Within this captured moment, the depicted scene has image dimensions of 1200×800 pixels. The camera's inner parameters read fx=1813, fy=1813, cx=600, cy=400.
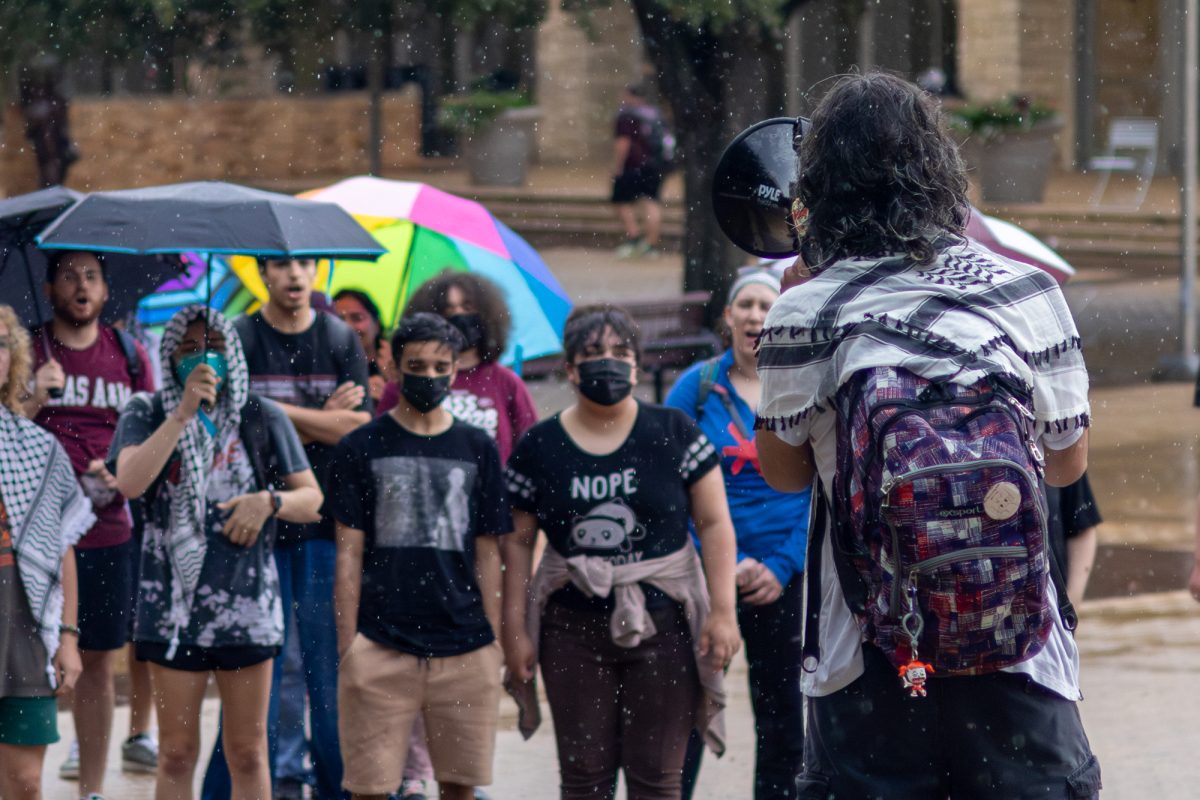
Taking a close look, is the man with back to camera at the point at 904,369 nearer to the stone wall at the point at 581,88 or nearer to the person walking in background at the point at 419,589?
the person walking in background at the point at 419,589

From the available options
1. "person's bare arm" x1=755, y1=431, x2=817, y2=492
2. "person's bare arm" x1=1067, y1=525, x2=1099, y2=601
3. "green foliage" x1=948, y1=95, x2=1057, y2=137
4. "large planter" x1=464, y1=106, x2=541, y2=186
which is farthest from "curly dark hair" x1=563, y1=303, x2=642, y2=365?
"large planter" x1=464, y1=106, x2=541, y2=186

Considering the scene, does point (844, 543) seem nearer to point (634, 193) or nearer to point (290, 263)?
point (290, 263)

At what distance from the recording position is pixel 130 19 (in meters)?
15.0

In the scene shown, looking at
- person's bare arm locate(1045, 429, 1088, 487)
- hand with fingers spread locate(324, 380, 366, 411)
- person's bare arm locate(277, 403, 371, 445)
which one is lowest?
person's bare arm locate(277, 403, 371, 445)

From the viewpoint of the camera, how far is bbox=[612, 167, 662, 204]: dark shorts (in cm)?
2125

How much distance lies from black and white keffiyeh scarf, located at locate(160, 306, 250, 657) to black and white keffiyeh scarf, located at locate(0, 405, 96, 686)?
0.30m

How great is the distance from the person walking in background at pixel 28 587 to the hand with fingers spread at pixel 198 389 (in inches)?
15.5

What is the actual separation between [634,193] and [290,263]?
16.0 m

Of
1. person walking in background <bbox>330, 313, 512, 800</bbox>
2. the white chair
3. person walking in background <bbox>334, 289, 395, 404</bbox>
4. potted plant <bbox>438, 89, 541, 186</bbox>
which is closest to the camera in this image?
person walking in background <bbox>330, 313, 512, 800</bbox>

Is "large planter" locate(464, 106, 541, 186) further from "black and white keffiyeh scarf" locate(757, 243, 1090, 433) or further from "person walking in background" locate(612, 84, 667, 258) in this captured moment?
"black and white keffiyeh scarf" locate(757, 243, 1090, 433)

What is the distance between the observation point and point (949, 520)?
272 cm

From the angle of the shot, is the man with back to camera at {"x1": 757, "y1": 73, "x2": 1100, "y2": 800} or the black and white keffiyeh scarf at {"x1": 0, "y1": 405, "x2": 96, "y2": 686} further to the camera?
the black and white keffiyeh scarf at {"x1": 0, "y1": 405, "x2": 96, "y2": 686}

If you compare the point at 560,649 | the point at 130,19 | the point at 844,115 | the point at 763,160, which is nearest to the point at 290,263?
the point at 560,649

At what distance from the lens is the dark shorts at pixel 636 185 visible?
21.2 m
